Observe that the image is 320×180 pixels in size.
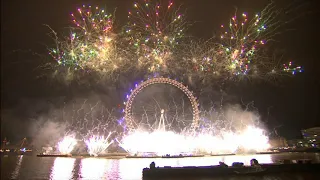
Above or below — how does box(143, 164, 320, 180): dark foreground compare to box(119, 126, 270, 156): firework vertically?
below

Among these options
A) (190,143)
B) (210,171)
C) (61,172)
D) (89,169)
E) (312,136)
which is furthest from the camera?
(312,136)

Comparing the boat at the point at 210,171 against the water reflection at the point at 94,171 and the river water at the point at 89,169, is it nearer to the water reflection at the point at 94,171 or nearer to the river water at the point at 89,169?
the river water at the point at 89,169

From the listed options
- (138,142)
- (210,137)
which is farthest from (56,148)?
(210,137)

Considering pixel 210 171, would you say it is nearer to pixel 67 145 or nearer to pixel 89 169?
pixel 89 169

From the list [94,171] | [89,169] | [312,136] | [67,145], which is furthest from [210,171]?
[312,136]

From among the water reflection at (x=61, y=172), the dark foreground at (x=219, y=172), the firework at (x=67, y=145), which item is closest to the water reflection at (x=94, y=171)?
the water reflection at (x=61, y=172)

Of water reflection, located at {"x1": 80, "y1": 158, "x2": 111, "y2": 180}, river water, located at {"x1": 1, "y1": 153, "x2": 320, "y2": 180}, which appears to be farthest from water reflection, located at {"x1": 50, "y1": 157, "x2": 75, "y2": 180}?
water reflection, located at {"x1": 80, "y1": 158, "x2": 111, "y2": 180}

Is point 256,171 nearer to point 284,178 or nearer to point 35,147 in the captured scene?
point 284,178

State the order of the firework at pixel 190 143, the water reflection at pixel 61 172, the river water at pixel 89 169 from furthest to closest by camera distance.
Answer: the firework at pixel 190 143
the river water at pixel 89 169
the water reflection at pixel 61 172

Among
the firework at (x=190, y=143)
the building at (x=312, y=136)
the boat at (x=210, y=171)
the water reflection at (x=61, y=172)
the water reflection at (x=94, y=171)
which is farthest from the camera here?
the building at (x=312, y=136)

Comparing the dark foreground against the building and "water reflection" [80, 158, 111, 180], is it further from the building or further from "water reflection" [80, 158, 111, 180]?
the building
